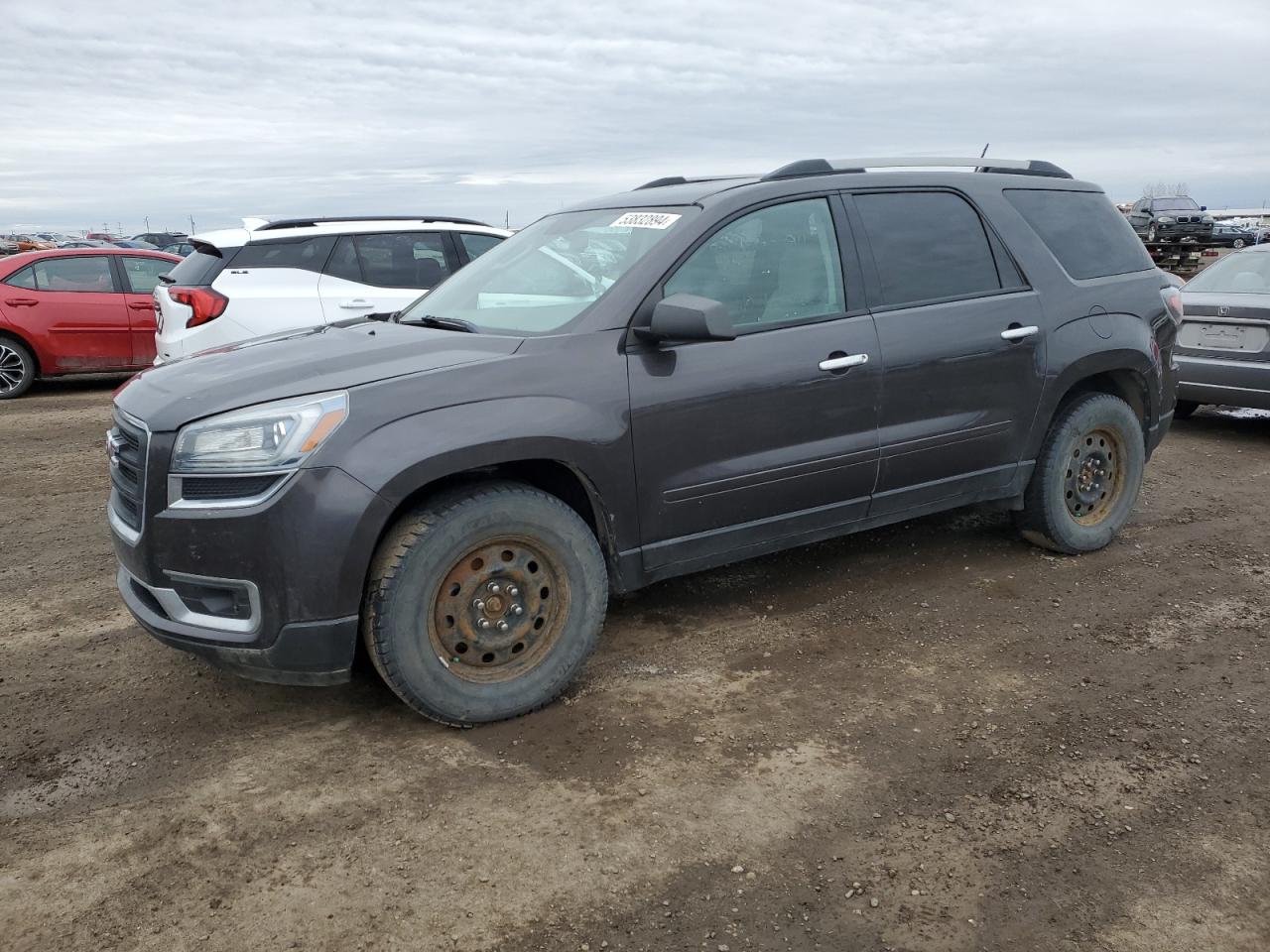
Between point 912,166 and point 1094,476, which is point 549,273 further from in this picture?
point 1094,476

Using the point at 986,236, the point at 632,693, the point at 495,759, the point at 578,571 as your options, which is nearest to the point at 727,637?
the point at 632,693

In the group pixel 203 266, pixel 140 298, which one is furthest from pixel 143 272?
pixel 203 266

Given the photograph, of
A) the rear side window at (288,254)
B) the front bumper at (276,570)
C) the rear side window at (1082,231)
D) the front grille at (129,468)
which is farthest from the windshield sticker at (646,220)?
the rear side window at (288,254)

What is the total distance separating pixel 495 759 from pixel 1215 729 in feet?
7.85

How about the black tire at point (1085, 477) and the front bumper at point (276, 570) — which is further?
the black tire at point (1085, 477)

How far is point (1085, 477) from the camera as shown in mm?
5223

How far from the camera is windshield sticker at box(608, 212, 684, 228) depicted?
161 inches

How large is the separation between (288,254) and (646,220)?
15.8 feet

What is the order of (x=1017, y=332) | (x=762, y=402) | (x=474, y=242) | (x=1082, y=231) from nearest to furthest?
(x=762, y=402)
(x=1017, y=332)
(x=1082, y=231)
(x=474, y=242)

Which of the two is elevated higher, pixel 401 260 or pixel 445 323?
pixel 401 260

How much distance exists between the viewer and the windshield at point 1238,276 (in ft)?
26.7

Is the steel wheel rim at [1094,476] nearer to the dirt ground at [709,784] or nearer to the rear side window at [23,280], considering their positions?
the dirt ground at [709,784]

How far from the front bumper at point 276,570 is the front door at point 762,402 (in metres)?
1.07

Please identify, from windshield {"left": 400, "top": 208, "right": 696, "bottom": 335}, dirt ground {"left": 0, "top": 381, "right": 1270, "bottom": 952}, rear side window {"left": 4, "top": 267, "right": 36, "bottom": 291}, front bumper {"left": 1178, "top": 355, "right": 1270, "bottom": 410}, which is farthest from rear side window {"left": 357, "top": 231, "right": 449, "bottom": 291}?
front bumper {"left": 1178, "top": 355, "right": 1270, "bottom": 410}
